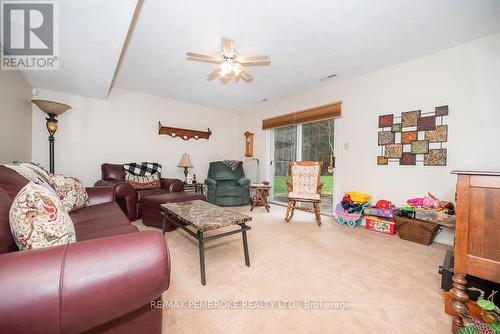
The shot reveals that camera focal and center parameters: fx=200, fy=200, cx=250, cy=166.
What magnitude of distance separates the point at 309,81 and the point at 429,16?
1.65 m

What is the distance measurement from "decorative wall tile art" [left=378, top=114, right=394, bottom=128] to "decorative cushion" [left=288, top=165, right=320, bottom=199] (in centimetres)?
108

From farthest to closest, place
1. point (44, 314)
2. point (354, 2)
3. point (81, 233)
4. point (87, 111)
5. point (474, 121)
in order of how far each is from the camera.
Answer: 1. point (87, 111)
2. point (474, 121)
3. point (354, 2)
4. point (81, 233)
5. point (44, 314)

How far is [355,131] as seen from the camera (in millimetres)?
3201

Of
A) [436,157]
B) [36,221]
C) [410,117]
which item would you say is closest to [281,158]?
[410,117]

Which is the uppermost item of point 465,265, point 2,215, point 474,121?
point 474,121

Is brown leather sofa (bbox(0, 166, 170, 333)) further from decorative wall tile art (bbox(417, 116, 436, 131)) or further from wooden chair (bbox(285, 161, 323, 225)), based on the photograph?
decorative wall tile art (bbox(417, 116, 436, 131))

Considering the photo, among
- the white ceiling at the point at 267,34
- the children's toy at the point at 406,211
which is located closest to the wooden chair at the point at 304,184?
the children's toy at the point at 406,211

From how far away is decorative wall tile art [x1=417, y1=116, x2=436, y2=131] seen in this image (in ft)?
8.13

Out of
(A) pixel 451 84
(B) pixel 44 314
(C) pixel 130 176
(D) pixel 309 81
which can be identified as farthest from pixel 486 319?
(C) pixel 130 176

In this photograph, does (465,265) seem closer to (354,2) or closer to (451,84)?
(354,2)

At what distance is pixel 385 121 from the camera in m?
2.87

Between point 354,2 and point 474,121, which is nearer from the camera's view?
point 354,2

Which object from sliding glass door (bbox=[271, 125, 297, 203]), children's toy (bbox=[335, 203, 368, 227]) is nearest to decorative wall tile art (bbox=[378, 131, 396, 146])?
children's toy (bbox=[335, 203, 368, 227])

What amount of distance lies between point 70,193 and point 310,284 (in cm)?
228
